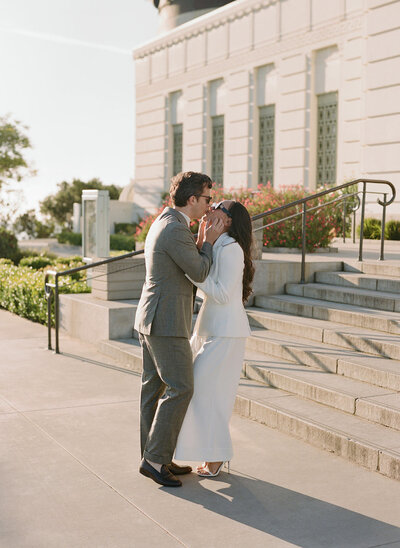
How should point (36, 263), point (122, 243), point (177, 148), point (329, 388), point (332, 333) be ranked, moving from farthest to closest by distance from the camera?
point (177, 148)
point (122, 243)
point (36, 263)
point (332, 333)
point (329, 388)

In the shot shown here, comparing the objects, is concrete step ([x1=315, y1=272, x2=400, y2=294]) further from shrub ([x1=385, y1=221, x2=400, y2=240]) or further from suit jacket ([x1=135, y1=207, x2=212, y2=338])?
shrub ([x1=385, y1=221, x2=400, y2=240])

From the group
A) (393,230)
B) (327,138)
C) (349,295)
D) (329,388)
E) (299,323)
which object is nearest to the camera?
(329,388)

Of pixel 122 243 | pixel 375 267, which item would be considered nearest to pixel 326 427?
pixel 375 267

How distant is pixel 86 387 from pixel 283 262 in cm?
349

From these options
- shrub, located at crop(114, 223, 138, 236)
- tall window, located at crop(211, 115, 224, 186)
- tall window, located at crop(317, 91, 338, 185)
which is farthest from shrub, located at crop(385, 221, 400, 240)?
shrub, located at crop(114, 223, 138, 236)

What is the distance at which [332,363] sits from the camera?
6.77 metres

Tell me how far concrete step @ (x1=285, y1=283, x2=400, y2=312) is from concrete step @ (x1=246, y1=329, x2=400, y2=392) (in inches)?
41.1

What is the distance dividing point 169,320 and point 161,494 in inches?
43.9

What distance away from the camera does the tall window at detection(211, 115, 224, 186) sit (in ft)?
85.1

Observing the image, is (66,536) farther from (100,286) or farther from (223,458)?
(100,286)

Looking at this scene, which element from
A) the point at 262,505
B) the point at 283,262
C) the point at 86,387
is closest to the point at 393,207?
the point at 283,262

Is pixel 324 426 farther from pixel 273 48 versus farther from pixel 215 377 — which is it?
pixel 273 48

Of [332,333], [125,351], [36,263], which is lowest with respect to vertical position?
[125,351]

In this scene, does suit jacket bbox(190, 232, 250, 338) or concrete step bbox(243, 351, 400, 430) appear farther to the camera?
concrete step bbox(243, 351, 400, 430)
